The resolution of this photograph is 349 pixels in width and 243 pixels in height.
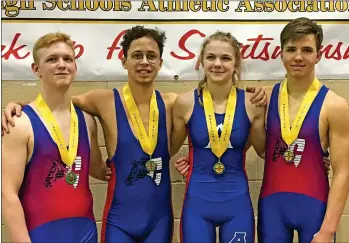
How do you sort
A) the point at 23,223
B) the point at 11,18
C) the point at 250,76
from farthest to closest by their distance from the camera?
the point at 250,76
the point at 11,18
the point at 23,223

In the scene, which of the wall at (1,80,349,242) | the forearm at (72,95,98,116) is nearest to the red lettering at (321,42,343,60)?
the wall at (1,80,349,242)

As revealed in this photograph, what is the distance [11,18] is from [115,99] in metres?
0.88

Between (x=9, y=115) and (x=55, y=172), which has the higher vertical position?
(x=9, y=115)

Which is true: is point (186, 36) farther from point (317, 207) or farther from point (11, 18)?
point (317, 207)

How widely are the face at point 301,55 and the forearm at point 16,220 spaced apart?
145 cm

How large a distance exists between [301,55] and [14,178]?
4.84ft

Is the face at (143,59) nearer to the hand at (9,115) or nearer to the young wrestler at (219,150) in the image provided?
the young wrestler at (219,150)

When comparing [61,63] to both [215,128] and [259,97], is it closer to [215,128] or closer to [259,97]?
Answer: [215,128]

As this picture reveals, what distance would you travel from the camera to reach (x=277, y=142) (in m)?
2.33

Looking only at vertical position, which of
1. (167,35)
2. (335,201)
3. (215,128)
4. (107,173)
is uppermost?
(167,35)

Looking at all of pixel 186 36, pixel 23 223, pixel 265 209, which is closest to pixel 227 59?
pixel 186 36

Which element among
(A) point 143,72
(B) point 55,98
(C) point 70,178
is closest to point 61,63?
(B) point 55,98

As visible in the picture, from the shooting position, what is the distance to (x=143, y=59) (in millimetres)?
2322

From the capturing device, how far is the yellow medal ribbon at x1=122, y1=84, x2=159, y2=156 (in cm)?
234
